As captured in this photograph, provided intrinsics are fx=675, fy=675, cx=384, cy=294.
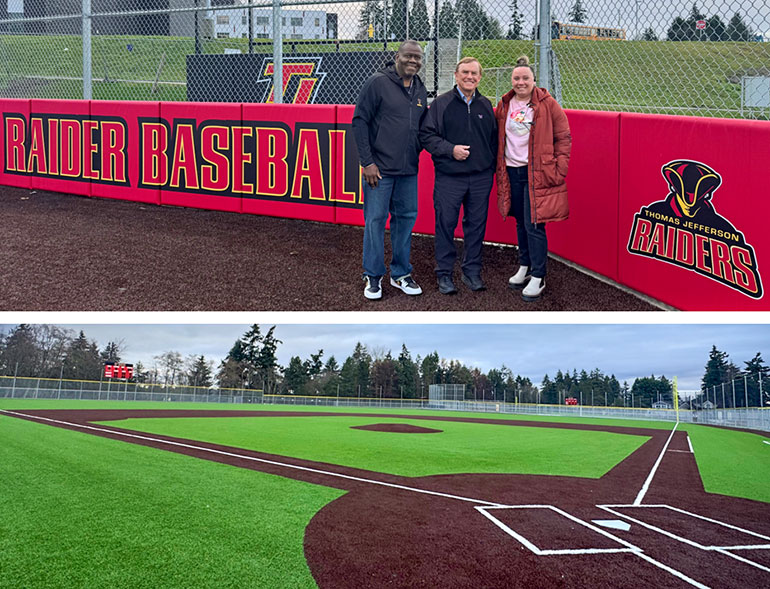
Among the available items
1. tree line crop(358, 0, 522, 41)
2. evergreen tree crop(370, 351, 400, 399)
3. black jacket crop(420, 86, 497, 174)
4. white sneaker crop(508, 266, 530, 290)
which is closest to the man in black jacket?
black jacket crop(420, 86, 497, 174)

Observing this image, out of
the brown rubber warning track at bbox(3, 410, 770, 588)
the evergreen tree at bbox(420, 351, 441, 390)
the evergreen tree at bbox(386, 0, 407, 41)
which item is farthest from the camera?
the evergreen tree at bbox(420, 351, 441, 390)

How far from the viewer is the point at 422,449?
1248 centimetres

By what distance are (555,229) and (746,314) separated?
2.71m

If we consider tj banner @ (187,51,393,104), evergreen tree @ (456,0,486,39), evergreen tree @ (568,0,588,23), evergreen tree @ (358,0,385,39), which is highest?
tj banner @ (187,51,393,104)

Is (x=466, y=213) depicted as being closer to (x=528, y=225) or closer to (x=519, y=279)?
(x=528, y=225)

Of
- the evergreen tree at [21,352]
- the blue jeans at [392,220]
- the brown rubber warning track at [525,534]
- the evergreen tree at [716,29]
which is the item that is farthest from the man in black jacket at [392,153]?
the evergreen tree at [21,352]

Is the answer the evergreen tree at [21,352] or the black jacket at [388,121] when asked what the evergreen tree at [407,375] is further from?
the black jacket at [388,121]

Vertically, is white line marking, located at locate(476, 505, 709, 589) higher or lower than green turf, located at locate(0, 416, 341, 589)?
lower

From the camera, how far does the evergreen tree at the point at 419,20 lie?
10.8 meters

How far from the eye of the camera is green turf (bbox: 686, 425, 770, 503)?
8774mm

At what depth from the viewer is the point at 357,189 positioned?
9.46 meters

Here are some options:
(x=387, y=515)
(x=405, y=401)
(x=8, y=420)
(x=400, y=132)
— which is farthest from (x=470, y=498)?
(x=405, y=401)

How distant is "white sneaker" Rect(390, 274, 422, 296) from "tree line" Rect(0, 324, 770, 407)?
34.3 m

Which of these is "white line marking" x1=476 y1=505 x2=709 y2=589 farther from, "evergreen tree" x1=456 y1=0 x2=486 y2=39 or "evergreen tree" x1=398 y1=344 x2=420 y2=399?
"evergreen tree" x1=398 y1=344 x2=420 y2=399
